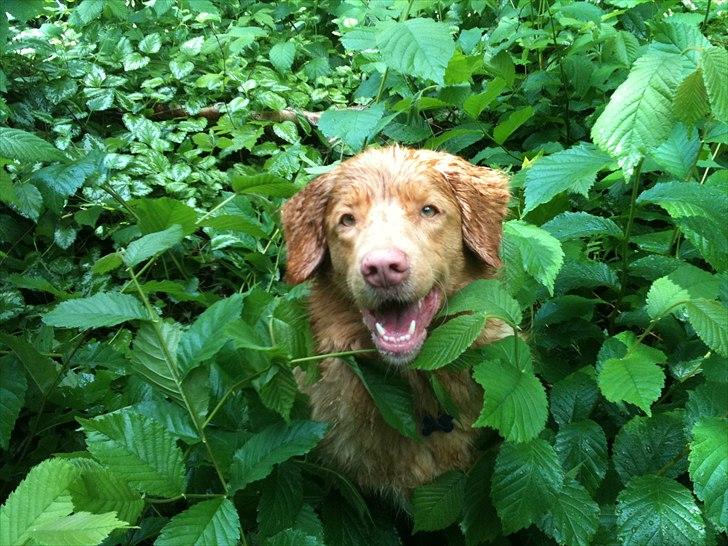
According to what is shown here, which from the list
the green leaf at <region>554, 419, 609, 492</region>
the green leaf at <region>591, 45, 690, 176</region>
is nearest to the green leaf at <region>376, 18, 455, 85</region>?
the green leaf at <region>591, 45, 690, 176</region>

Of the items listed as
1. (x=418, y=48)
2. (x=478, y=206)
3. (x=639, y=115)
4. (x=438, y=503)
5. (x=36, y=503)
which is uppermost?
(x=639, y=115)

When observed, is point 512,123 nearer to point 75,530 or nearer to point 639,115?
point 639,115

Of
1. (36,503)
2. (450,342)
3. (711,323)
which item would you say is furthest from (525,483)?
(36,503)

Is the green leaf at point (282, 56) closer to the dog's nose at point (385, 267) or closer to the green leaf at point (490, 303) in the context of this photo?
the dog's nose at point (385, 267)

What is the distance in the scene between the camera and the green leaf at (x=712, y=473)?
7.14 feet

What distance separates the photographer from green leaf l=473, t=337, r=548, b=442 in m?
2.15

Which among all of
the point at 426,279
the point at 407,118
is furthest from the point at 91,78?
the point at 426,279

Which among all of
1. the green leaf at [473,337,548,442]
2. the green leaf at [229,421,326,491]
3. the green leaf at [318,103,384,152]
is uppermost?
the green leaf at [473,337,548,442]

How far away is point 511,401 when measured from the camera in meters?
2.21

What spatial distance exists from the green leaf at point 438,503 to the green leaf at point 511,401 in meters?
0.59

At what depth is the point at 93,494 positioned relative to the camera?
206 cm

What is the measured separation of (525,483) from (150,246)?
1.53 meters

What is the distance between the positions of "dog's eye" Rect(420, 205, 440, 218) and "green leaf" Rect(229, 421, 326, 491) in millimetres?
1092

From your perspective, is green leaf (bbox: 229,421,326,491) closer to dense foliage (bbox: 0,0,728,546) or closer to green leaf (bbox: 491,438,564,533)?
dense foliage (bbox: 0,0,728,546)
